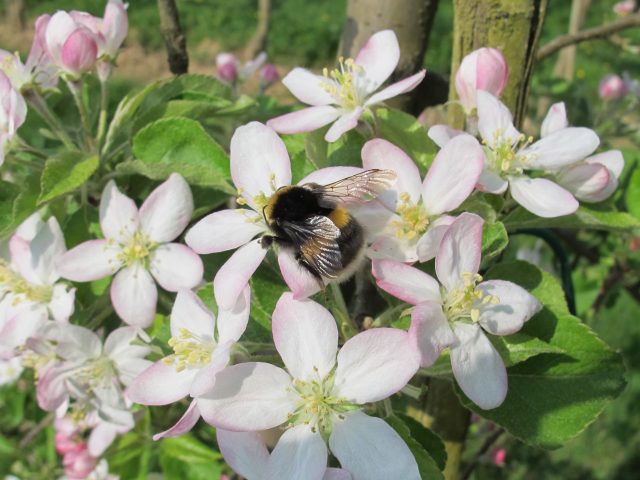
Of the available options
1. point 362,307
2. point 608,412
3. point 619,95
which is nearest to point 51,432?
point 362,307

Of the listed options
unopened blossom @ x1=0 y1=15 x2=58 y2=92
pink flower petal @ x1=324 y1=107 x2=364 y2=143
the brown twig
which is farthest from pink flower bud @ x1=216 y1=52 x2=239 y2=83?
pink flower petal @ x1=324 y1=107 x2=364 y2=143

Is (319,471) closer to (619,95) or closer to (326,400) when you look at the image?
(326,400)

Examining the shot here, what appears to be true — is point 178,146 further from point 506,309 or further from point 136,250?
point 506,309

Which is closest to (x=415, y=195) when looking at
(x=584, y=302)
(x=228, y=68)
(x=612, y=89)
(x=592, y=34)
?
(x=592, y=34)

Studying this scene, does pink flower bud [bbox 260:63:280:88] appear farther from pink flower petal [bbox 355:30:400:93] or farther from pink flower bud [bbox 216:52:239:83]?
pink flower petal [bbox 355:30:400:93]

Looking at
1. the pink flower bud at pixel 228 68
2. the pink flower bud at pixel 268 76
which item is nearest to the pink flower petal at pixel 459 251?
the pink flower bud at pixel 228 68

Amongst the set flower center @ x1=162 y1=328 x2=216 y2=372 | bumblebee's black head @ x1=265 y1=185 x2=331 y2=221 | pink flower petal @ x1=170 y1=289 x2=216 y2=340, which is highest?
bumblebee's black head @ x1=265 y1=185 x2=331 y2=221
